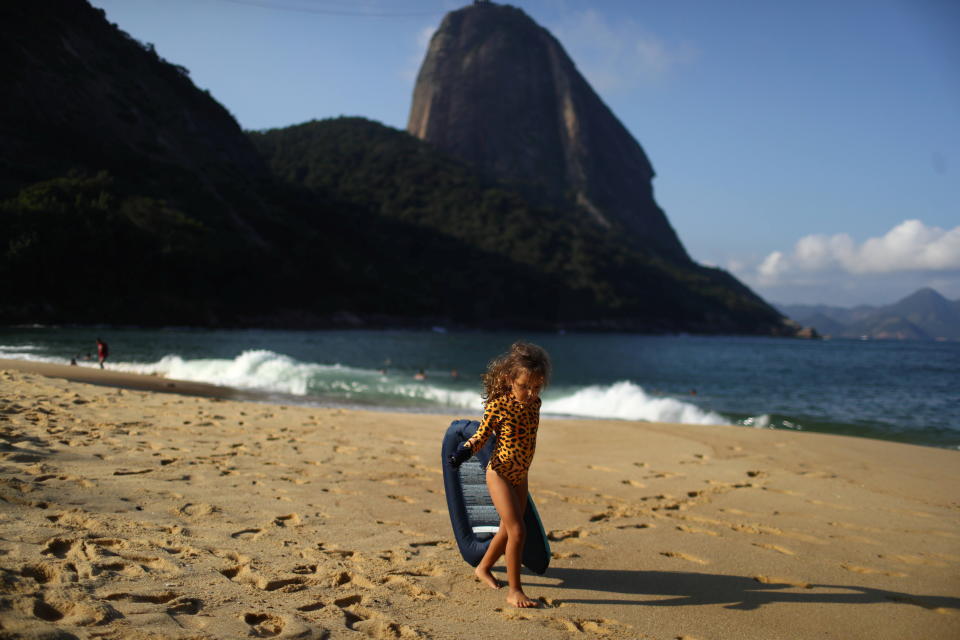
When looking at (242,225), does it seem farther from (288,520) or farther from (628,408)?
(288,520)

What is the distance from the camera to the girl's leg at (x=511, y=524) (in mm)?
3471

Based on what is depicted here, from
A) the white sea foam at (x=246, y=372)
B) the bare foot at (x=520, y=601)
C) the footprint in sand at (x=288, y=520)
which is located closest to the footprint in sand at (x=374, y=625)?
the bare foot at (x=520, y=601)

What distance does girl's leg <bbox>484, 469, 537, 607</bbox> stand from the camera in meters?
3.47

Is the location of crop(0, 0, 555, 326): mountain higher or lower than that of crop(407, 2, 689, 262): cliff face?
lower

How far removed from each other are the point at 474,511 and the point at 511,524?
580mm

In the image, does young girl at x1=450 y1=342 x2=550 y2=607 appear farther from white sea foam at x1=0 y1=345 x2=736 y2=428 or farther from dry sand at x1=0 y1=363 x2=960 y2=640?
white sea foam at x1=0 y1=345 x2=736 y2=428

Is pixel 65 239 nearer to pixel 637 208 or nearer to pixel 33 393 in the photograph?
pixel 33 393

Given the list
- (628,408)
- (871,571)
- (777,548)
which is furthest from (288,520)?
(628,408)

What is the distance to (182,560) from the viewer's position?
3.51 meters

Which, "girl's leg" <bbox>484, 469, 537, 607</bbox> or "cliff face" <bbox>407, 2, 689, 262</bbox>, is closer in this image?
"girl's leg" <bbox>484, 469, 537, 607</bbox>

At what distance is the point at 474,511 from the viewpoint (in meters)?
4.03

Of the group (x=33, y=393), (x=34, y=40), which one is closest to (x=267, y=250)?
(x=34, y=40)

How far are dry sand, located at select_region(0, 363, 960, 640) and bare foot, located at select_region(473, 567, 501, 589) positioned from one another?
0.18ft

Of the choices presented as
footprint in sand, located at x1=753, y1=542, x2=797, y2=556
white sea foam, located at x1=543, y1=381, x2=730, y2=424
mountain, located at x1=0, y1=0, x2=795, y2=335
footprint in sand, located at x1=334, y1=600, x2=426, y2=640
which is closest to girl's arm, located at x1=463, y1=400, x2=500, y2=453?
footprint in sand, located at x1=334, y1=600, x2=426, y2=640
